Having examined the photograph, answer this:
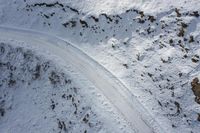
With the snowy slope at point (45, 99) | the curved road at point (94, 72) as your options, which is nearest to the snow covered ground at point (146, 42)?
the curved road at point (94, 72)

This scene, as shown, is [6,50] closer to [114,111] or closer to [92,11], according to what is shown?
[92,11]

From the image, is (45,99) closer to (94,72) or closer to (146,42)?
(94,72)

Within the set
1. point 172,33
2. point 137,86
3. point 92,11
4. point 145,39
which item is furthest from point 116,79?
point 92,11

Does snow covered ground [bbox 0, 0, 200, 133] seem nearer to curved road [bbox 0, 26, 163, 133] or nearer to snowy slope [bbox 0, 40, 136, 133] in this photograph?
curved road [bbox 0, 26, 163, 133]

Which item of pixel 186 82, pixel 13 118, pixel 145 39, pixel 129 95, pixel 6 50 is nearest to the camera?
pixel 186 82

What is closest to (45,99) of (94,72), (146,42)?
(94,72)
